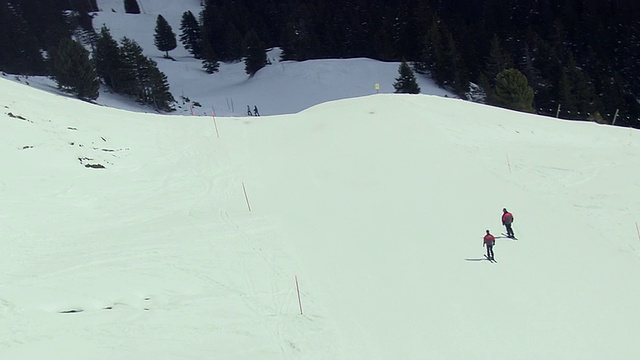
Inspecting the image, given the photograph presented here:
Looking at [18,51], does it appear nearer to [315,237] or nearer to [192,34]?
[192,34]

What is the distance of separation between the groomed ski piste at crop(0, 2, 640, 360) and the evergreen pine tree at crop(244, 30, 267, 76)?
3962 centimetres

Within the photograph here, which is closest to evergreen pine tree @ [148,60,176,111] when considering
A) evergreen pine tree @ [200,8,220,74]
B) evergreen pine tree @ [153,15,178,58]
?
evergreen pine tree @ [200,8,220,74]

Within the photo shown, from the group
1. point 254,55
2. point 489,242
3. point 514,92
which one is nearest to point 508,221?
point 489,242

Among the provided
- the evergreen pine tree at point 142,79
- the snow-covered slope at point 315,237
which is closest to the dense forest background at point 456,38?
the evergreen pine tree at point 142,79

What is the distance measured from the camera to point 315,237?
61.7 feet

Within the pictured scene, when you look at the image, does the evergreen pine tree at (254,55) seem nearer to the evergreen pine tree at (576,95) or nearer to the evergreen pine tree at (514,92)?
the evergreen pine tree at (514,92)

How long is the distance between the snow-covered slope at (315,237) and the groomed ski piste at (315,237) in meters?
0.07

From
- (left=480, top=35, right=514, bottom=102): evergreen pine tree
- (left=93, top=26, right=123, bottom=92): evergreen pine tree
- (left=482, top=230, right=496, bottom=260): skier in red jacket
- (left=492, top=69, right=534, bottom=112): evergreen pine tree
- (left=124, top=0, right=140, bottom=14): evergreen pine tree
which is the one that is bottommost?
(left=482, top=230, right=496, bottom=260): skier in red jacket

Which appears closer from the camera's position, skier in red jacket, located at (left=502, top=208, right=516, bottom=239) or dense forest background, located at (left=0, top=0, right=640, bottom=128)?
skier in red jacket, located at (left=502, top=208, right=516, bottom=239)

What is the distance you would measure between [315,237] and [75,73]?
3439cm

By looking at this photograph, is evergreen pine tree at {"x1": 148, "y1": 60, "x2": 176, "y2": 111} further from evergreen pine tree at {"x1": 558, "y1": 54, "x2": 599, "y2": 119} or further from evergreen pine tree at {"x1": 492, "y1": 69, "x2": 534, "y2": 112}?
evergreen pine tree at {"x1": 558, "y1": 54, "x2": 599, "y2": 119}

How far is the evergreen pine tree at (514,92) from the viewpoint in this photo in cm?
4516

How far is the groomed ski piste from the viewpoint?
13078mm

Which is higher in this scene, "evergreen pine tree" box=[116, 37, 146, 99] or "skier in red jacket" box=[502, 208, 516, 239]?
"evergreen pine tree" box=[116, 37, 146, 99]
